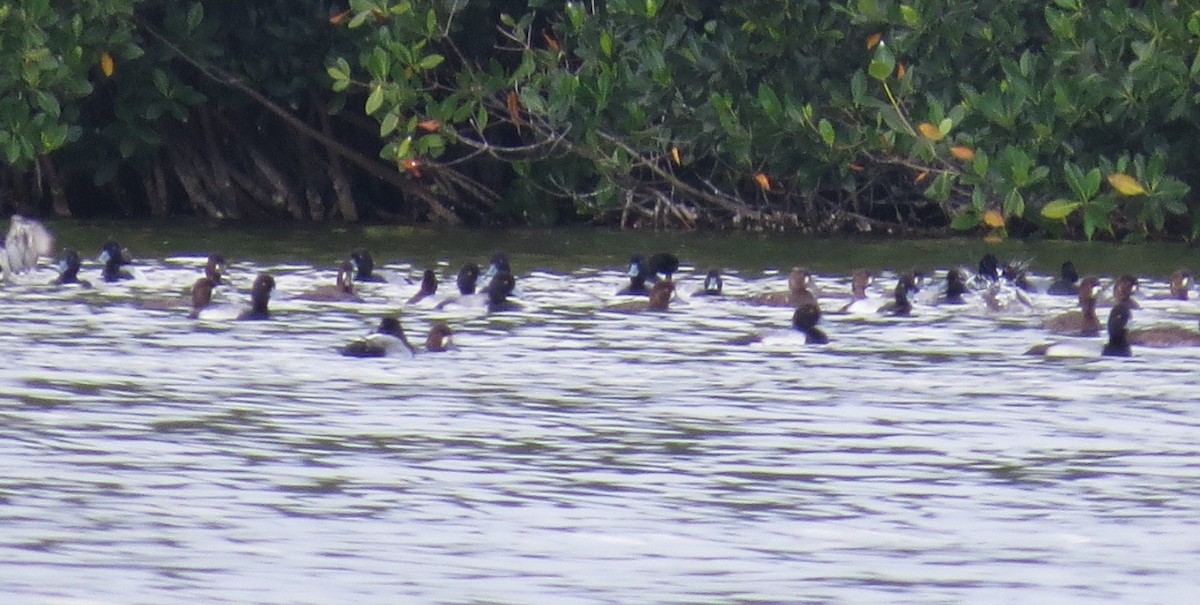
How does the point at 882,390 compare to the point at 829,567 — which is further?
the point at 882,390

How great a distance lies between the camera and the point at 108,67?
2350 cm

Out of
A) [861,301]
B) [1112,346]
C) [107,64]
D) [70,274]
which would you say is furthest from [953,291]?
[107,64]

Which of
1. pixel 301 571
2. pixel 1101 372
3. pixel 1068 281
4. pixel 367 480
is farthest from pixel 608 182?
pixel 301 571

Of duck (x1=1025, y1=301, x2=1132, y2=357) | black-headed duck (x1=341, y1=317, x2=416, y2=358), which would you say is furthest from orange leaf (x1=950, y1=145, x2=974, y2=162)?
black-headed duck (x1=341, y1=317, x2=416, y2=358)

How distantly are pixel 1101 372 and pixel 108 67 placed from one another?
45.5 feet

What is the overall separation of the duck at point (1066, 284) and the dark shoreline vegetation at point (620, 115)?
353 centimetres

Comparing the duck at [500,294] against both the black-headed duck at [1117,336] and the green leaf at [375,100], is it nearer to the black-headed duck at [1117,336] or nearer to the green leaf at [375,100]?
the black-headed duck at [1117,336]

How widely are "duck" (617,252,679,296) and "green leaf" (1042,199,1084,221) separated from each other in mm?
4388

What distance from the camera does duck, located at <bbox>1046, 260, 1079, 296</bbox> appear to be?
1677 centimetres

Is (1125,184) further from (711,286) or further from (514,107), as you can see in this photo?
(514,107)

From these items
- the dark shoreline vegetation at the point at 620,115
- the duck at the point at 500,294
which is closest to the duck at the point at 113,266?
the duck at the point at 500,294

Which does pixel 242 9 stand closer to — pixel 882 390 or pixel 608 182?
pixel 608 182

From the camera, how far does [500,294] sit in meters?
15.2

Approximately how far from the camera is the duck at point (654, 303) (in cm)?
1530
